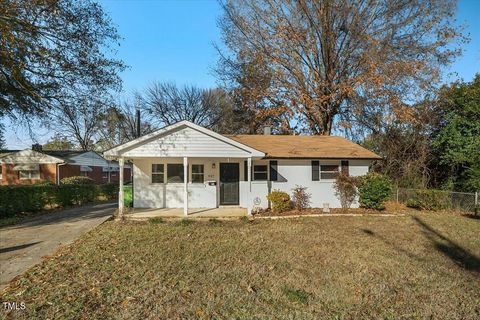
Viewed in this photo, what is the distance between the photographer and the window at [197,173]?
49.7 feet

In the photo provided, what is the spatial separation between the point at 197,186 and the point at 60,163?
766 inches

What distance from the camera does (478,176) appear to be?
1617cm

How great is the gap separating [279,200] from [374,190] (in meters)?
4.37

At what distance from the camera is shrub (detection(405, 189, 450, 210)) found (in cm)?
1545

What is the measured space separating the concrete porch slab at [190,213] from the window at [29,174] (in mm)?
19786

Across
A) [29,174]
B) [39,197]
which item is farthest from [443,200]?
[29,174]

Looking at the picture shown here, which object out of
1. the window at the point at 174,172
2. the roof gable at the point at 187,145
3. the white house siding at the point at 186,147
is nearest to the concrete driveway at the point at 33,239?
the roof gable at the point at 187,145

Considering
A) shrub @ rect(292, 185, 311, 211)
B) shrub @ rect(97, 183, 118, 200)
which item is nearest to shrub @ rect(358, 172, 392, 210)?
shrub @ rect(292, 185, 311, 211)

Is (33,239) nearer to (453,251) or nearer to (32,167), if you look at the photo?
(453,251)

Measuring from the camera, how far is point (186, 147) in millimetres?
13211

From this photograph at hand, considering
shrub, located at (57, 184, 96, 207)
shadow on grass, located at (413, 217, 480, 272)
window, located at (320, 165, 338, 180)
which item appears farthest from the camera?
shrub, located at (57, 184, 96, 207)

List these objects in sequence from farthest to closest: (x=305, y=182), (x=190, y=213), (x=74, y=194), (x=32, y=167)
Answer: (x=32, y=167) → (x=74, y=194) → (x=305, y=182) → (x=190, y=213)

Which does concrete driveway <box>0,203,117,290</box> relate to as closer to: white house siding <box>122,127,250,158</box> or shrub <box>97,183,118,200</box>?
white house siding <box>122,127,250,158</box>

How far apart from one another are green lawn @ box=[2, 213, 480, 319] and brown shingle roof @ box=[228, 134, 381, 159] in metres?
5.56
